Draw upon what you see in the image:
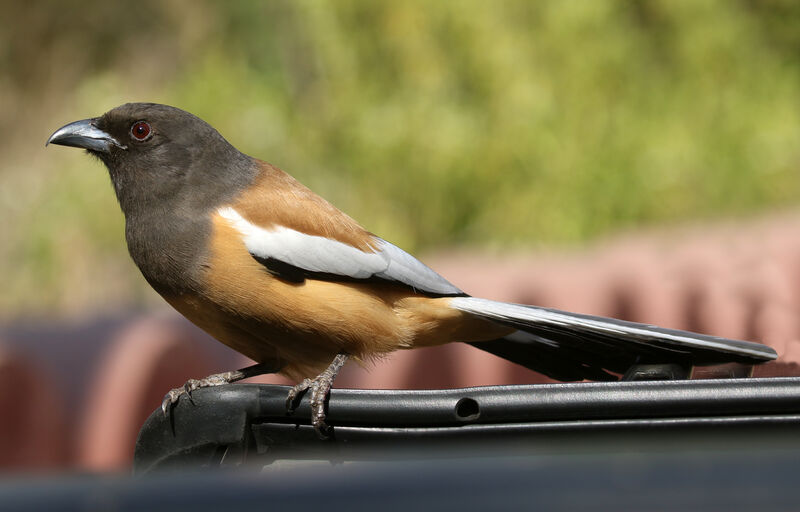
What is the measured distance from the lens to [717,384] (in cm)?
122

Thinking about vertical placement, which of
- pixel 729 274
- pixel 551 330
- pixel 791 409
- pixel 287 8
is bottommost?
pixel 791 409

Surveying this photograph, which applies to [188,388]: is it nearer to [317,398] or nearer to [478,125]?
[317,398]

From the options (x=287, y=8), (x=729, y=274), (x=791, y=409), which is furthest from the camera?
(x=287, y=8)

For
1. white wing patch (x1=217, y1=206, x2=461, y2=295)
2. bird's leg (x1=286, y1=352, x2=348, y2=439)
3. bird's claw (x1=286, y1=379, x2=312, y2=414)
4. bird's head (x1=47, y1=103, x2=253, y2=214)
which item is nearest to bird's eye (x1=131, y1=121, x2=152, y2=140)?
bird's head (x1=47, y1=103, x2=253, y2=214)

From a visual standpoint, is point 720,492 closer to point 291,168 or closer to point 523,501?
point 523,501

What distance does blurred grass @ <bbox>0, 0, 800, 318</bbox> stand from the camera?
6258mm

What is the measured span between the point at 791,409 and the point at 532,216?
5.08 meters

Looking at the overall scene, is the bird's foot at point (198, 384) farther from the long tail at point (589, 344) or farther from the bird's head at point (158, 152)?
the long tail at point (589, 344)

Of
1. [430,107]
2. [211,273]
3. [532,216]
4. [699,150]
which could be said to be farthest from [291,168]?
[211,273]

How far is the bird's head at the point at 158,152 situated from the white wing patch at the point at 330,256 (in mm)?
121

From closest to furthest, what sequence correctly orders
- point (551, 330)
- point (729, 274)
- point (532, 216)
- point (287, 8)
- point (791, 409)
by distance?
point (791, 409) → point (551, 330) → point (729, 274) → point (532, 216) → point (287, 8)

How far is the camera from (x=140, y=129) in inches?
93.7

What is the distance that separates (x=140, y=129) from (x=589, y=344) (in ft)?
3.99

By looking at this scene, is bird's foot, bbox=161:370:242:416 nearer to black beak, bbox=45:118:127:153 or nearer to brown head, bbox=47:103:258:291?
brown head, bbox=47:103:258:291
